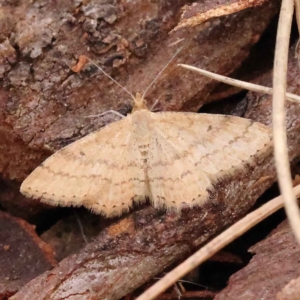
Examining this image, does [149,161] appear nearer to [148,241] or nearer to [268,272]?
[148,241]

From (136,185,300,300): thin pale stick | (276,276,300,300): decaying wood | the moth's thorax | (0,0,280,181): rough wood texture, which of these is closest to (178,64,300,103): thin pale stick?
(0,0,280,181): rough wood texture

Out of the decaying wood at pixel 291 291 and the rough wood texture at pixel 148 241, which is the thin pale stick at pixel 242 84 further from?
the decaying wood at pixel 291 291

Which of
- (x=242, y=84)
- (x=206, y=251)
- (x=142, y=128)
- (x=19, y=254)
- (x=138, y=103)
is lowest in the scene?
(x=19, y=254)

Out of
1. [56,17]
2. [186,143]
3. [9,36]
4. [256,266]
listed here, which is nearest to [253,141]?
[186,143]

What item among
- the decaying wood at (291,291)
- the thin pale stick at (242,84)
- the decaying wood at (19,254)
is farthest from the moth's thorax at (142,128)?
the decaying wood at (291,291)

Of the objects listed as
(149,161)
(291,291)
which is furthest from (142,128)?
(291,291)

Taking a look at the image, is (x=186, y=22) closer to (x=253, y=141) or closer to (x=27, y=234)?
(x=253, y=141)

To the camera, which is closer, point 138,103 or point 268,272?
point 268,272
